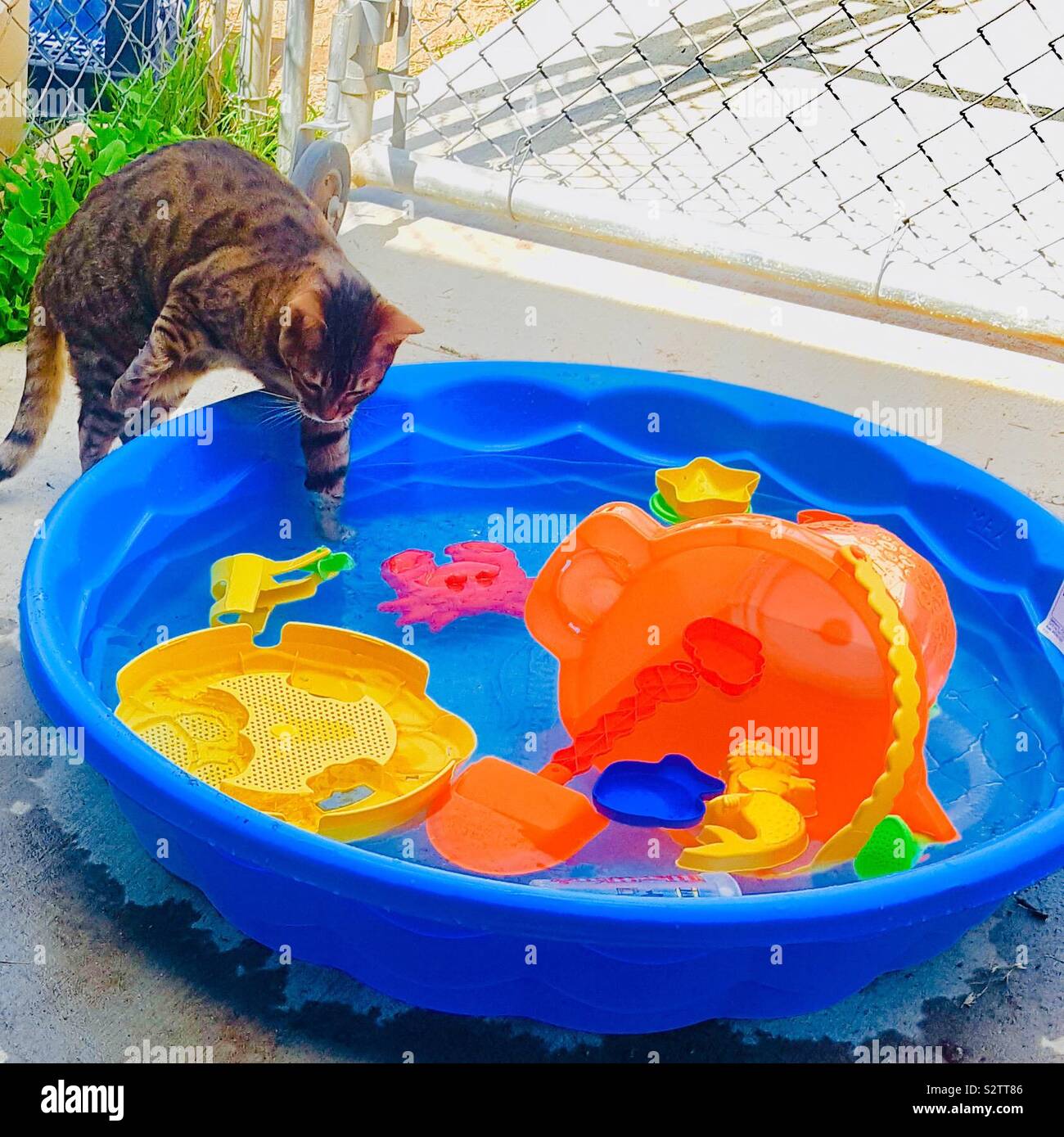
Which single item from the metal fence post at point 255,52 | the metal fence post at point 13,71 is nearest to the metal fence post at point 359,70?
the metal fence post at point 255,52

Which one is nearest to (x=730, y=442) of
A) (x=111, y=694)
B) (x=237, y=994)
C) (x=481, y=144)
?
(x=111, y=694)

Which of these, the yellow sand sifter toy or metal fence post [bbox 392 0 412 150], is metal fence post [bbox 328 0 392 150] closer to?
metal fence post [bbox 392 0 412 150]

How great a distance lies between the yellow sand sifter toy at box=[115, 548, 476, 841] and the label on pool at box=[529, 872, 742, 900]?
0.82 ft

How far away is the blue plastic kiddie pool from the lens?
1.61 meters

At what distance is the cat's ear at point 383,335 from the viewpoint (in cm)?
255

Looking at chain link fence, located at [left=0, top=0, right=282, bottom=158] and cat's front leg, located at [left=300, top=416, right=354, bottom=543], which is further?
chain link fence, located at [left=0, top=0, right=282, bottom=158]

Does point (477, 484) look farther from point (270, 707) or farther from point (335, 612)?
point (270, 707)

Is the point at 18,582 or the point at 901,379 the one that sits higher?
the point at 18,582

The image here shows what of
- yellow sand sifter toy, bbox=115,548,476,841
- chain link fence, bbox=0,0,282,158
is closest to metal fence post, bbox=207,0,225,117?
chain link fence, bbox=0,0,282,158

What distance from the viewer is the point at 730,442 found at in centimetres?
299

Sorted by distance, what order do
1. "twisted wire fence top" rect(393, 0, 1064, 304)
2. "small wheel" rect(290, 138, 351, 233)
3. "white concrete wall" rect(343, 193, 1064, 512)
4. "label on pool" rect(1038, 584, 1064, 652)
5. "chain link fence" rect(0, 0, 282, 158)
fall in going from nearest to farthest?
"label on pool" rect(1038, 584, 1064, 652), "small wheel" rect(290, 138, 351, 233), "white concrete wall" rect(343, 193, 1064, 512), "chain link fence" rect(0, 0, 282, 158), "twisted wire fence top" rect(393, 0, 1064, 304)

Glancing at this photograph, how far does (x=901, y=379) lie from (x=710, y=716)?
66.1 inches

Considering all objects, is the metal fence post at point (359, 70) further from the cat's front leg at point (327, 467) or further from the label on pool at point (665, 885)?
the label on pool at point (665, 885)

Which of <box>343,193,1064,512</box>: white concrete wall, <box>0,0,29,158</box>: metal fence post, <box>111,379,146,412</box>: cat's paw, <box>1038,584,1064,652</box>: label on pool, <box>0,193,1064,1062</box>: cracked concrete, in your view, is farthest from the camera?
<box>0,0,29,158</box>: metal fence post
